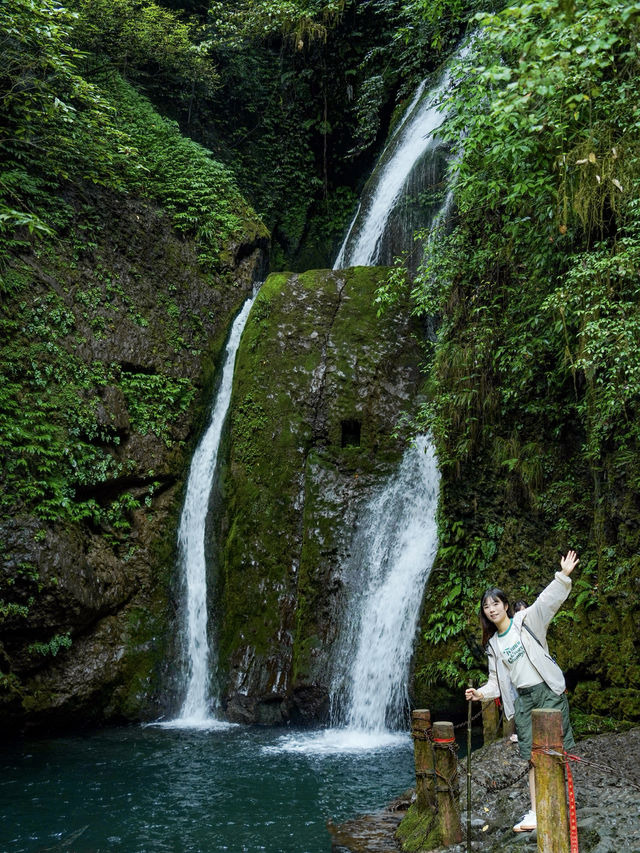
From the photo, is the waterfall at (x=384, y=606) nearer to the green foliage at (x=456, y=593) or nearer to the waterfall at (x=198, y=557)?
the green foliage at (x=456, y=593)

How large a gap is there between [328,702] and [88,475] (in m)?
4.69

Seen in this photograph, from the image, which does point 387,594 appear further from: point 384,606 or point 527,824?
point 527,824

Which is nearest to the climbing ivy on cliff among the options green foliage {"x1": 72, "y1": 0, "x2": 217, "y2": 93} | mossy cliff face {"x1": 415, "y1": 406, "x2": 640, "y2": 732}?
mossy cliff face {"x1": 415, "y1": 406, "x2": 640, "y2": 732}

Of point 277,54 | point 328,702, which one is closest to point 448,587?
point 328,702

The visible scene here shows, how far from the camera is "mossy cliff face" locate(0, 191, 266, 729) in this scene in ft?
28.0

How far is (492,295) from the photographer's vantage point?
830 centimetres

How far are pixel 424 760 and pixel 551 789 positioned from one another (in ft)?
4.75

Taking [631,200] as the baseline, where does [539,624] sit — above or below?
below

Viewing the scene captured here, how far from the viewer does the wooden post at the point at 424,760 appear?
4.57m

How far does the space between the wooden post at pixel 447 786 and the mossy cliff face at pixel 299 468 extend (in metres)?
4.20

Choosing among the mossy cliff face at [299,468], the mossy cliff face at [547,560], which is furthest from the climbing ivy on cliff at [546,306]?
the mossy cliff face at [299,468]

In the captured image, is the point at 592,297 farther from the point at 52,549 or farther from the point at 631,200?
the point at 52,549

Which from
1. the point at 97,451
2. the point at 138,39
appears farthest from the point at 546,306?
the point at 138,39

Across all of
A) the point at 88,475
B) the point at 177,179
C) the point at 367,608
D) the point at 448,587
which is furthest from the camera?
the point at 177,179
